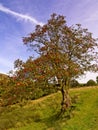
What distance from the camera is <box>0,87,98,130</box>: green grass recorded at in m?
28.9

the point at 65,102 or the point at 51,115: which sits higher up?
the point at 65,102

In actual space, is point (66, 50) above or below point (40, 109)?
above

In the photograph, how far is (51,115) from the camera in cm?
3266

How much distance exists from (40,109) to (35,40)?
8622 mm

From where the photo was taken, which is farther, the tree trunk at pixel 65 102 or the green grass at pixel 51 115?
the tree trunk at pixel 65 102

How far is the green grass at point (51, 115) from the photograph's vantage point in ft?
94.9

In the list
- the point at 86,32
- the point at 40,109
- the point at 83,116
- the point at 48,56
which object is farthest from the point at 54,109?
the point at 86,32

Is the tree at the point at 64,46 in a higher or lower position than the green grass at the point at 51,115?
higher

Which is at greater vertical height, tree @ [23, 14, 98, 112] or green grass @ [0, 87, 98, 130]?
tree @ [23, 14, 98, 112]

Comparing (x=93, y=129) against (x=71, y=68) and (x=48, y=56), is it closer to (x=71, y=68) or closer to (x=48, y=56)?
(x=71, y=68)

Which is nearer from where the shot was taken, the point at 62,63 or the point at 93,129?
the point at 93,129

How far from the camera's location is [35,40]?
1303 inches

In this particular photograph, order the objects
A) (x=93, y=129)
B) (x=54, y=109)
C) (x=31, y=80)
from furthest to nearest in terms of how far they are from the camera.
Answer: (x=54, y=109)
(x=31, y=80)
(x=93, y=129)

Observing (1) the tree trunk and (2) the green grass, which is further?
(1) the tree trunk
